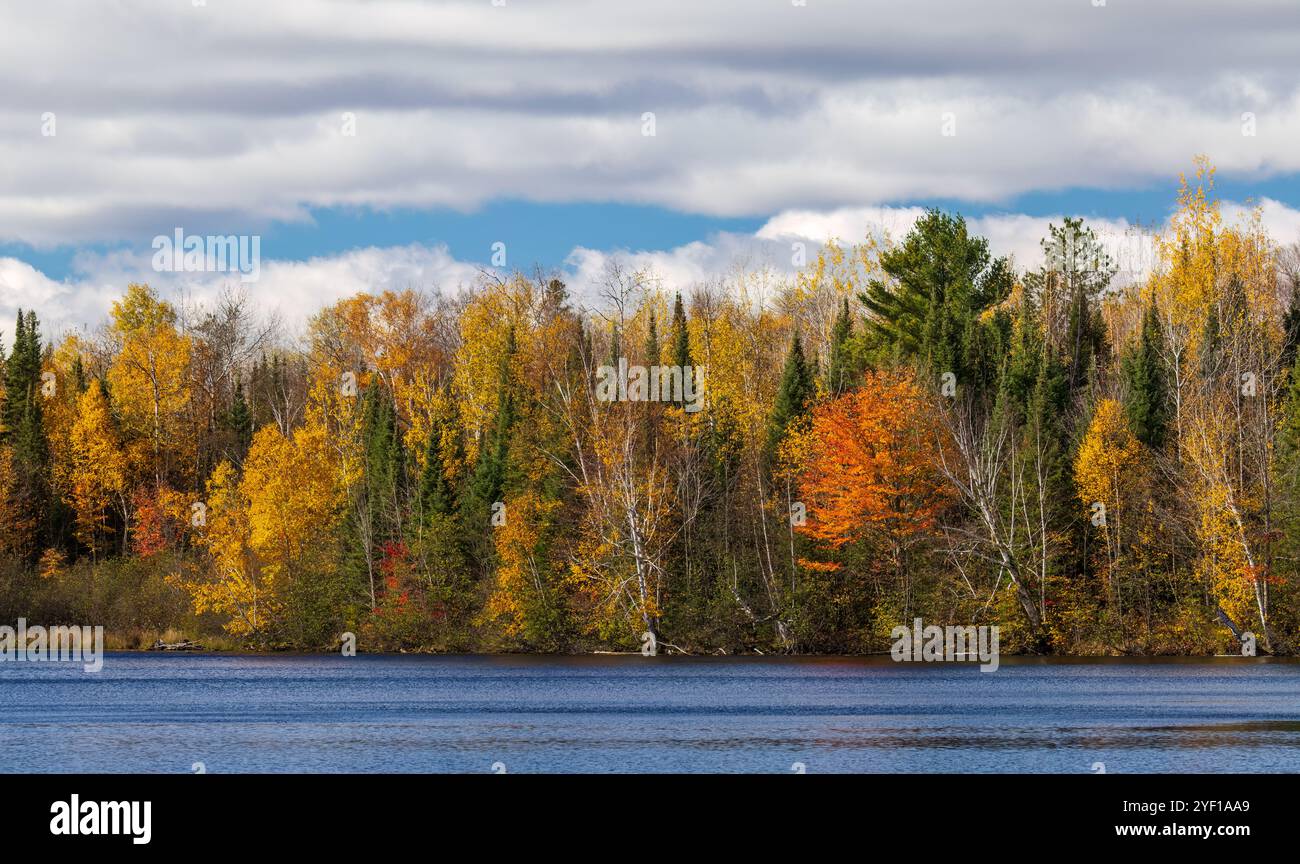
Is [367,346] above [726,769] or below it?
above

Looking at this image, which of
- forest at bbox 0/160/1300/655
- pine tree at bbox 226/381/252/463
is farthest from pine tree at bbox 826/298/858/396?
pine tree at bbox 226/381/252/463

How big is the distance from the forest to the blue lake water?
16.8 ft

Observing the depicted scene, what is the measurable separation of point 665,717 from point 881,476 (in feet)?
107

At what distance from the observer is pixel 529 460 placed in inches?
3733

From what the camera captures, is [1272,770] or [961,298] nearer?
[1272,770]

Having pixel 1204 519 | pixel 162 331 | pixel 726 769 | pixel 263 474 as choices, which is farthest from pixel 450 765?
pixel 162 331

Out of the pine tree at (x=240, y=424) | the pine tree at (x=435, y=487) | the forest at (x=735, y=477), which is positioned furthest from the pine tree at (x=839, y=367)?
the pine tree at (x=240, y=424)

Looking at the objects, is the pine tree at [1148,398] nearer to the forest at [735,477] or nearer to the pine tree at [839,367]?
the forest at [735,477]

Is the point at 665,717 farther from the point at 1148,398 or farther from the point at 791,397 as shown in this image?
the point at 1148,398

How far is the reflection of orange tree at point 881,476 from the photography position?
8494 centimetres

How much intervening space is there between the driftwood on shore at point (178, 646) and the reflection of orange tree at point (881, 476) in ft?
120
